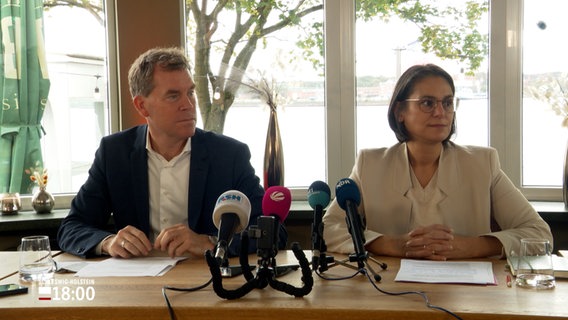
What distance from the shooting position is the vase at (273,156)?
11.2 ft

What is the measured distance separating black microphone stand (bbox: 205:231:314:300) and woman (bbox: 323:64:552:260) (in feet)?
1.92

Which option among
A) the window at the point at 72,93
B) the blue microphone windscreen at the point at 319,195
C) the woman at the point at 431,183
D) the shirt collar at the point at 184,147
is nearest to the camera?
the blue microphone windscreen at the point at 319,195

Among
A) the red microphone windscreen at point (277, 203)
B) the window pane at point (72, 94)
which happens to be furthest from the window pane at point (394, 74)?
the red microphone windscreen at point (277, 203)

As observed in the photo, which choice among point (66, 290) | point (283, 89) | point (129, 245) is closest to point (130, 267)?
point (129, 245)

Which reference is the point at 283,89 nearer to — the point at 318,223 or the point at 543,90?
the point at 543,90

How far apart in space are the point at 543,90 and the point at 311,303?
7.91ft

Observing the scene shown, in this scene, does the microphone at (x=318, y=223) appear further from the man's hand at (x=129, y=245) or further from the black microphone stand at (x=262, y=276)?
the man's hand at (x=129, y=245)

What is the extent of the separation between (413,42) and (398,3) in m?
0.23

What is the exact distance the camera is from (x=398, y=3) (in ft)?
11.6

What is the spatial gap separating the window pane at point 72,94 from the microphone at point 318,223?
89.4 inches

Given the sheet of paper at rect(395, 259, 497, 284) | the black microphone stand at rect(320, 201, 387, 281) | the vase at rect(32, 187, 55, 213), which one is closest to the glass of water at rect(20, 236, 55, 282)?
the black microphone stand at rect(320, 201, 387, 281)

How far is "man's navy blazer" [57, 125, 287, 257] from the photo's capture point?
2.48 m

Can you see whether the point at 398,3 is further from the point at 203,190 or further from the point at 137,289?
the point at 137,289

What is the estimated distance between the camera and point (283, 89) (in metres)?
3.65
